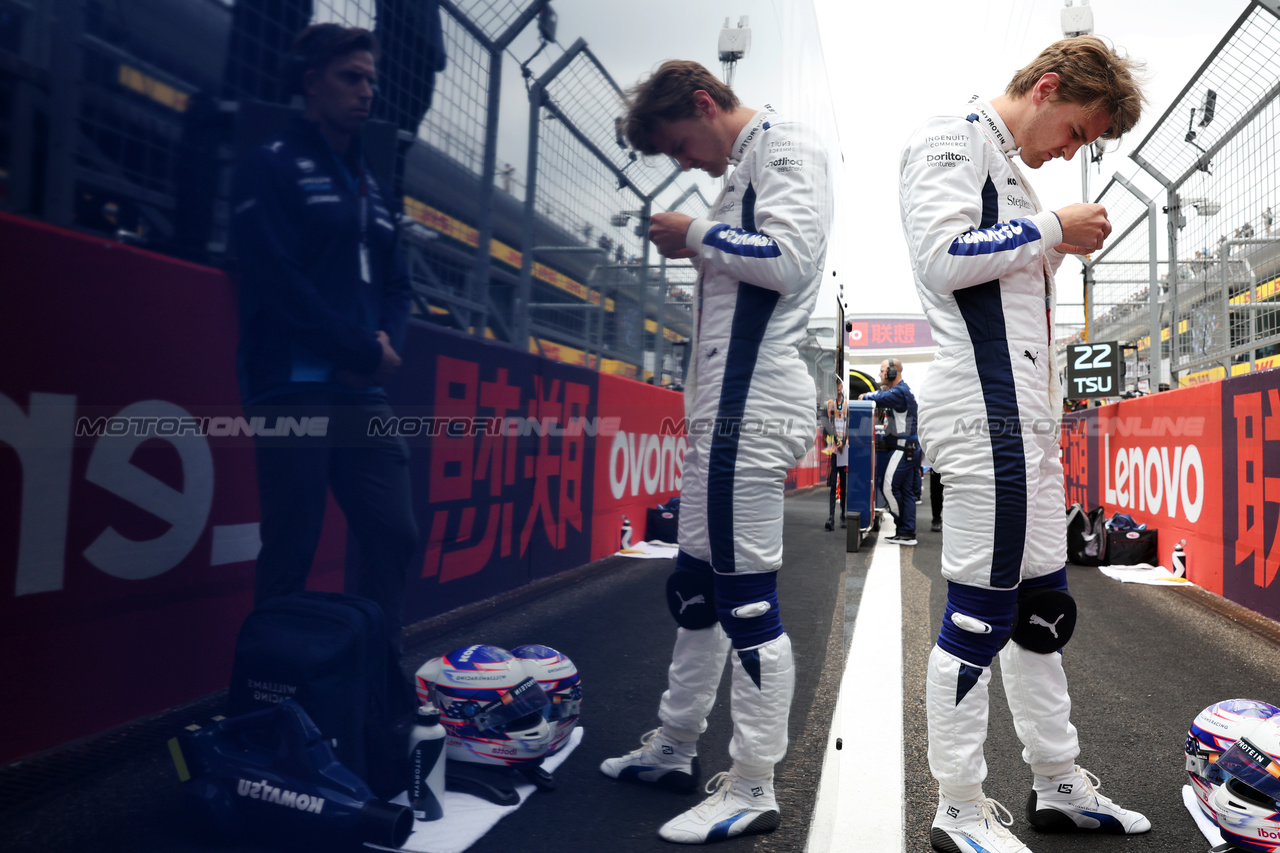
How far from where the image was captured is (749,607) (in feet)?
4.27

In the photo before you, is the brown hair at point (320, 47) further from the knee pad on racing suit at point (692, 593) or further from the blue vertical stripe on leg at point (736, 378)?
the knee pad on racing suit at point (692, 593)

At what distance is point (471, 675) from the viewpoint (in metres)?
1.12

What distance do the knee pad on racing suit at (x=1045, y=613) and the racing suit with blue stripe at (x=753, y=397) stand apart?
1.55 feet

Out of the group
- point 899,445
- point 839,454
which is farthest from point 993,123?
point 899,445

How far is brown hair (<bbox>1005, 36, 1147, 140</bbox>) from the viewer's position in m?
1.33

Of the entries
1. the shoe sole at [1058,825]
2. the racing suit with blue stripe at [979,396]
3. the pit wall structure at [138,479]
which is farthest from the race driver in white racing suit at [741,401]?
the shoe sole at [1058,825]

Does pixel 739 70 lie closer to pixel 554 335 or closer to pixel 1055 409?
Result: pixel 554 335

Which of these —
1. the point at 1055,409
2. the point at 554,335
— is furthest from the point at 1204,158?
the point at 554,335

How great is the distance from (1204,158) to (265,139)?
4825 mm

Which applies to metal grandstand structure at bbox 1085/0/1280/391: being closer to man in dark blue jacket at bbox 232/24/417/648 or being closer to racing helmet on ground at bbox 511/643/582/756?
racing helmet on ground at bbox 511/643/582/756

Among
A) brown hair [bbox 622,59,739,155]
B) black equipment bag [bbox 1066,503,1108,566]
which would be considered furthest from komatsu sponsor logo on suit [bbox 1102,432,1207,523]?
brown hair [bbox 622,59,739,155]

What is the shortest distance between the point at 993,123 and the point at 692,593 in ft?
3.22

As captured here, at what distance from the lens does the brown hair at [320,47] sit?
0.77 m

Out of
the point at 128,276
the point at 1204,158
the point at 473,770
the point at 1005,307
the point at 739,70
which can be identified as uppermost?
the point at 1204,158
